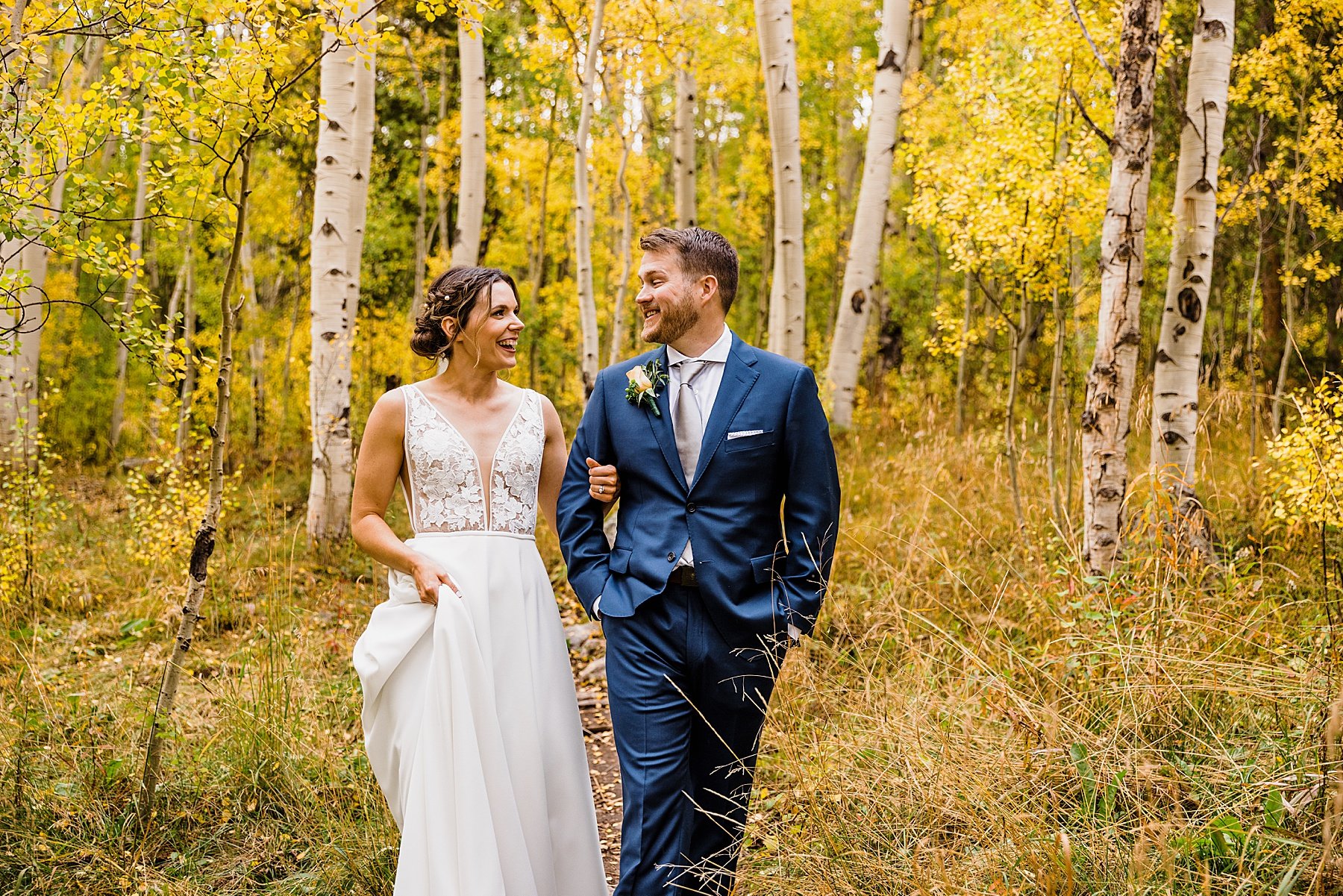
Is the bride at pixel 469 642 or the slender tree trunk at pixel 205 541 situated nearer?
the bride at pixel 469 642

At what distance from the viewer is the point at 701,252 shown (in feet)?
9.49

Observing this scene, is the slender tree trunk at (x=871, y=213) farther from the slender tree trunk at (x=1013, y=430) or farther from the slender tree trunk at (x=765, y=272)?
the slender tree trunk at (x=765, y=272)

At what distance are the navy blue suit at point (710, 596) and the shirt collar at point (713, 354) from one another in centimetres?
4

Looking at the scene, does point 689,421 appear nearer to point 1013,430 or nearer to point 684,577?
point 684,577

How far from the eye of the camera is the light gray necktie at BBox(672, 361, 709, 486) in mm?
2902

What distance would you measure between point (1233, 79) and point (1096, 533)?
30.3ft

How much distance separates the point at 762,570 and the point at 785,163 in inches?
221

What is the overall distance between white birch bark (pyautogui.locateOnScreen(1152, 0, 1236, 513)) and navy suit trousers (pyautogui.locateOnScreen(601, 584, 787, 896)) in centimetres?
404

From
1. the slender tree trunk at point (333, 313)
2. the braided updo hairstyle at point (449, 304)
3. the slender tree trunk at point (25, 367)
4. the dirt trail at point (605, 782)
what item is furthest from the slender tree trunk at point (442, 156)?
the braided updo hairstyle at point (449, 304)

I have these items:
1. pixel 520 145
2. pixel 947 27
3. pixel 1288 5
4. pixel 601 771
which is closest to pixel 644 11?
pixel 520 145

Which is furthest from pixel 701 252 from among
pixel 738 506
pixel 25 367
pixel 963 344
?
pixel 25 367

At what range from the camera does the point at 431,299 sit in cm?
323

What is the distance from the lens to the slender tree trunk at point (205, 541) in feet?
10.9

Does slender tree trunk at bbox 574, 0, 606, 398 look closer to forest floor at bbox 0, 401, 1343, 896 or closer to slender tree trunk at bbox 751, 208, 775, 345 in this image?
forest floor at bbox 0, 401, 1343, 896
